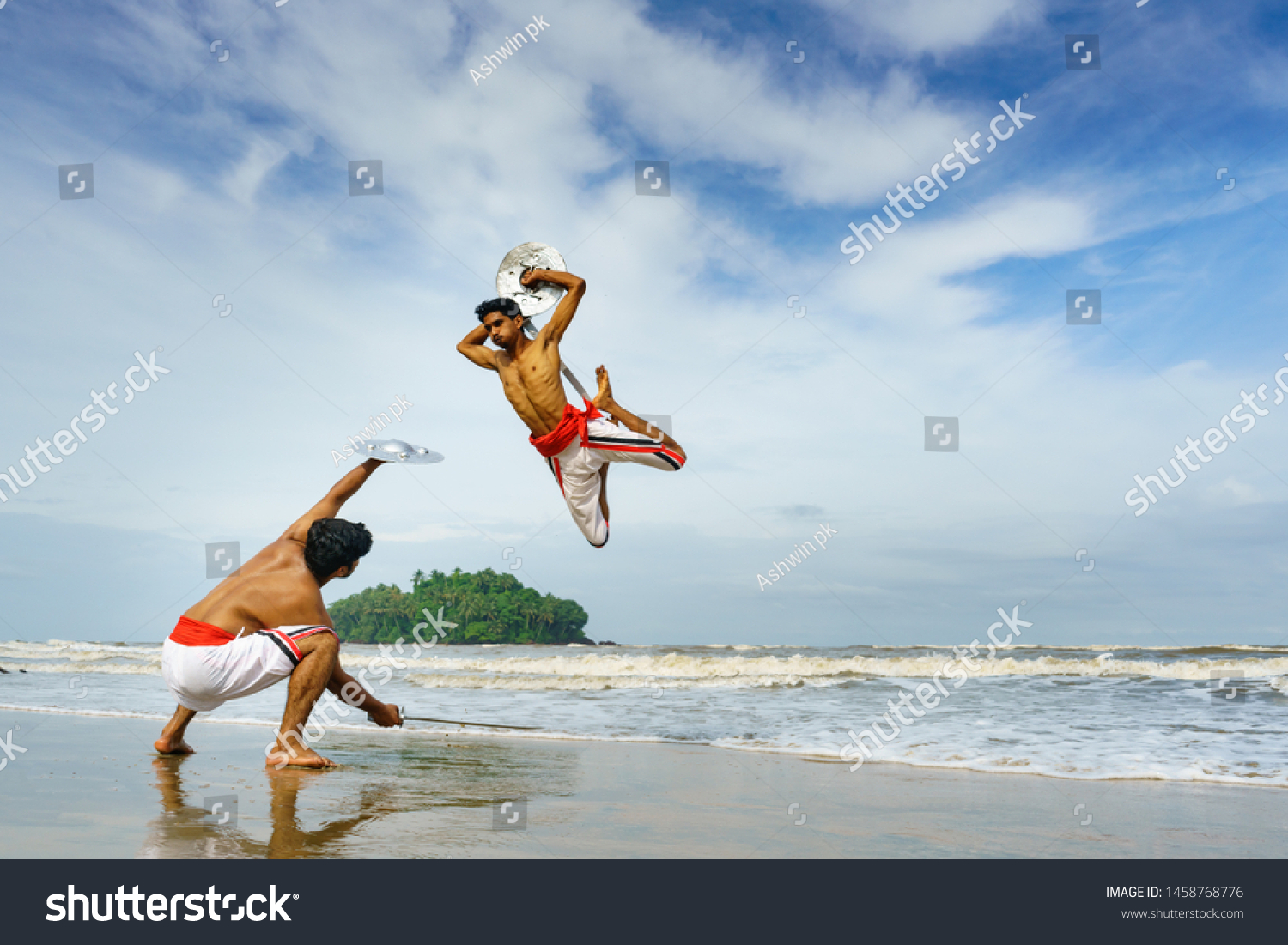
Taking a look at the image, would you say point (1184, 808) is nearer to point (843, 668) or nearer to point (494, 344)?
point (494, 344)

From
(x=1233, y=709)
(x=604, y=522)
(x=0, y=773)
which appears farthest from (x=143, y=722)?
(x=1233, y=709)

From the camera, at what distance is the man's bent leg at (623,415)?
582 cm

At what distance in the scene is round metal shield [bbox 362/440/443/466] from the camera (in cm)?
465

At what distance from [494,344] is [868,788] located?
393 centimetres

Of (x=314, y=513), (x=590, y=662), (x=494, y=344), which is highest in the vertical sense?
(x=494, y=344)

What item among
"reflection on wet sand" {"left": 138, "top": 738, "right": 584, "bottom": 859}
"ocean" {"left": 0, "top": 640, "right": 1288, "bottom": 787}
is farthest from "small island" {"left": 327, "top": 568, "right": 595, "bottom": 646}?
"reflection on wet sand" {"left": 138, "top": 738, "right": 584, "bottom": 859}

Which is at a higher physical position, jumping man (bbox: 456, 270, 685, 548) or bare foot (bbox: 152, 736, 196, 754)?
jumping man (bbox: 456, 270, 685, 548)

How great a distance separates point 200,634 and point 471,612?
5799 centimetres

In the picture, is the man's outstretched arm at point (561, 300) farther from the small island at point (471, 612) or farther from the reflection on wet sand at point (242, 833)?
the small island at point (471, 612)

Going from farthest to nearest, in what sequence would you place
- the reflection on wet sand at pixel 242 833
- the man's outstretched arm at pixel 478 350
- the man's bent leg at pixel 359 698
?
1. the man's outstretched arm at pixel 478 350
2. the man's bent leg at pixel 359 698
3. the reflection on wet sand at pixel 242 833

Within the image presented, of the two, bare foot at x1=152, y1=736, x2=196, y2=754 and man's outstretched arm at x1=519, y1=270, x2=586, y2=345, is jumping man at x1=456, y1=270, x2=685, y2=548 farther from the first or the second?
bare foot at x1=152, y1=736, x2=196, y2=754

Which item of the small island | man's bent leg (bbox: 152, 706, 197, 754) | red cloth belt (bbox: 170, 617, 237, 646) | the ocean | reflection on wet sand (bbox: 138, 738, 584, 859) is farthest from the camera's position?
the small island

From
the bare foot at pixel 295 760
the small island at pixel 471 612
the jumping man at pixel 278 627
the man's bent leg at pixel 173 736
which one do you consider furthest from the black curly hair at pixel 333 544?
the small island at pixel 471 612

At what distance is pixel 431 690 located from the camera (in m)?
13.6
